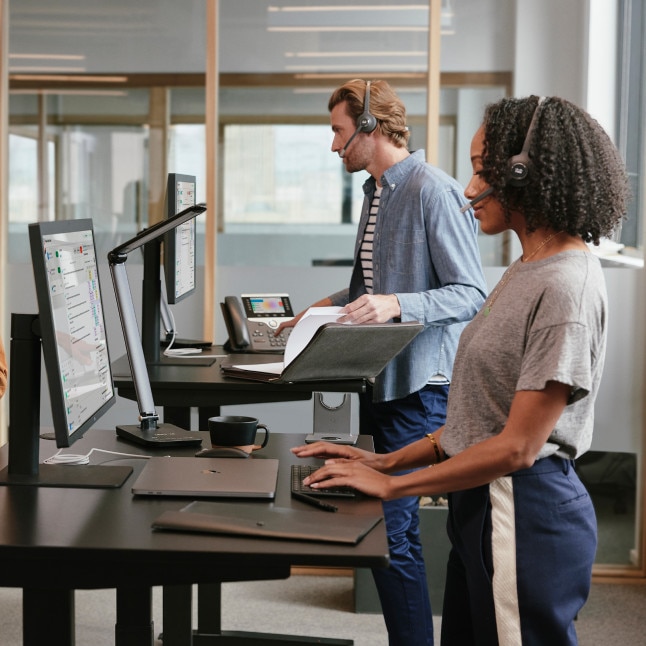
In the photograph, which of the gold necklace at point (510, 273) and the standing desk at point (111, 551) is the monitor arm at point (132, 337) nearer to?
the standing desk at point (111, 551)

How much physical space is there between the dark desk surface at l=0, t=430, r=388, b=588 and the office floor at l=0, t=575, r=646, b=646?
6.16ft

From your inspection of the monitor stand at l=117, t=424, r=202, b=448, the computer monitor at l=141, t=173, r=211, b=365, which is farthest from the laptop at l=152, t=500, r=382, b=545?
the computer monitor at l=141, t=173, r=211, b=365

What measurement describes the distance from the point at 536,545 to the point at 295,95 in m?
2.86

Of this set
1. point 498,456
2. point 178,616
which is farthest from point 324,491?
point 178,616

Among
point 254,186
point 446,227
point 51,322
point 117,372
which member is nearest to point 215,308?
point 254,186

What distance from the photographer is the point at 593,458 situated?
4.14m

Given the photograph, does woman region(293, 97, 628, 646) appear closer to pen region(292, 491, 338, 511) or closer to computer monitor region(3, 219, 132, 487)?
pen region(292, 491, 338, 511)

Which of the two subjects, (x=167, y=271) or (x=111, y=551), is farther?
(x=167, y=271)

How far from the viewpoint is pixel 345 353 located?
2457 mm

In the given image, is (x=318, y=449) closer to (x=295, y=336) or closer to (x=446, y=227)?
(x=295, y=336)

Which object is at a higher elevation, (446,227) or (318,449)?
(446,227)

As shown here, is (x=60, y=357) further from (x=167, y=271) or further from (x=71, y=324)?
(x=167, y=271)

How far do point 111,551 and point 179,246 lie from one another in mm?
1884

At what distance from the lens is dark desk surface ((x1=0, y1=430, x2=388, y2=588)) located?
4.72 ft
